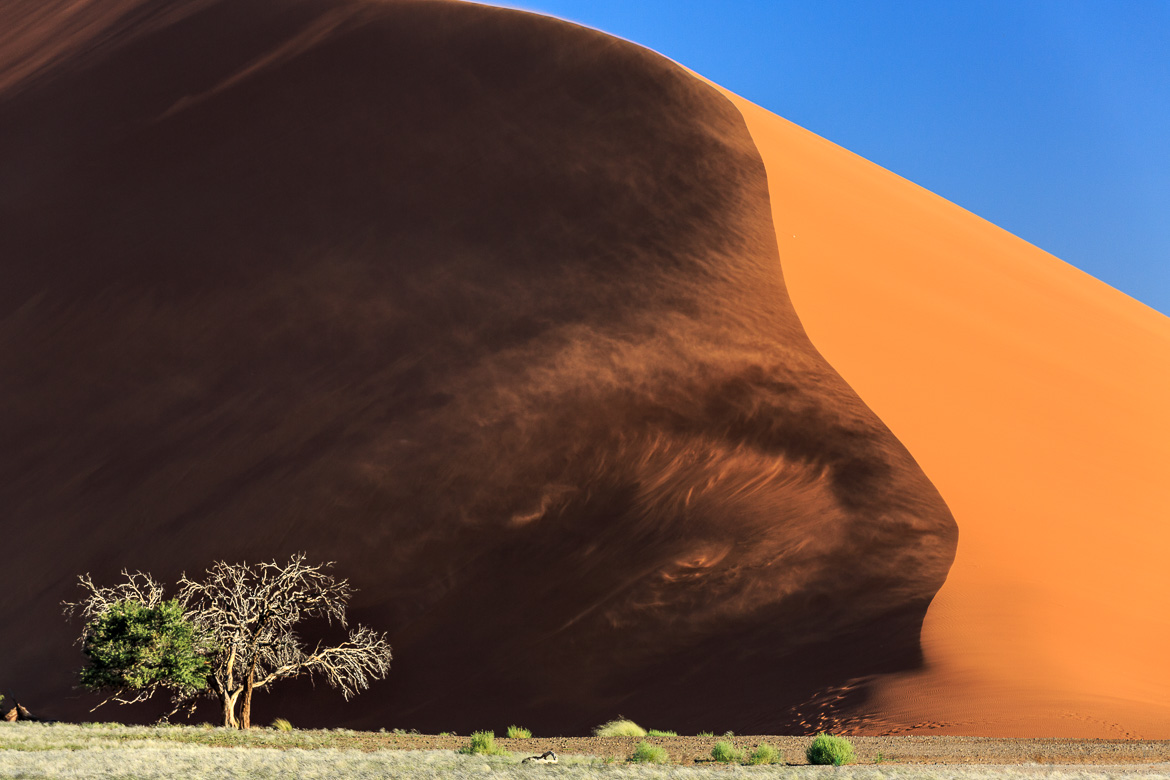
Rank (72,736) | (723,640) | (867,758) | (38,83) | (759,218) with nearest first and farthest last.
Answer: (867,758), (72,736), (723,640), (759,218), (38,83)

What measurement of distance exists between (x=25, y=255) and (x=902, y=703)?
1982 cm

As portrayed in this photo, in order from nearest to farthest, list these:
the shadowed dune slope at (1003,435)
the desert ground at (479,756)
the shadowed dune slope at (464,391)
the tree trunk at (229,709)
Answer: the desert ground at (479,756)
the shadowed dune slope at (1003,435)
the tree trunk at (229,709)
the shadowed dune slope at (464,391)

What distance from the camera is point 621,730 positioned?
15.1 metres

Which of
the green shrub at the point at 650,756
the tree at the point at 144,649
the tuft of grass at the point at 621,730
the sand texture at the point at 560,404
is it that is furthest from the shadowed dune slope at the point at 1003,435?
the tree at the point at 144,649

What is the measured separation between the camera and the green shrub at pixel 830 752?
12.0 meters

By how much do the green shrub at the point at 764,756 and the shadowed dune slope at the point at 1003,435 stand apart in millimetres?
2335

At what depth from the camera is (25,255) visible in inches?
910

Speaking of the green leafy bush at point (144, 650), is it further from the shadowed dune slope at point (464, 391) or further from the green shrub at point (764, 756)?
the green shrub at point (764, 756)

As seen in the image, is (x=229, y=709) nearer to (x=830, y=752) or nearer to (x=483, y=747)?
(x=483, y=747)

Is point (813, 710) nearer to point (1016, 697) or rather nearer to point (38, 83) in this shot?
point (1016, 697)

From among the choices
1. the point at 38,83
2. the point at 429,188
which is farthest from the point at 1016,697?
the point at 38,83

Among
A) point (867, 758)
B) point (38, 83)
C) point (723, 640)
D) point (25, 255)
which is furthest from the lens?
point (38, 83)

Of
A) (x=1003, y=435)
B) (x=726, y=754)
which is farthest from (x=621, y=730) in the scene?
(x=1003, y=435)

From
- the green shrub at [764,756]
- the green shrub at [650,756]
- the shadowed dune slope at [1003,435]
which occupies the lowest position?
the green shrub at [650,756]
